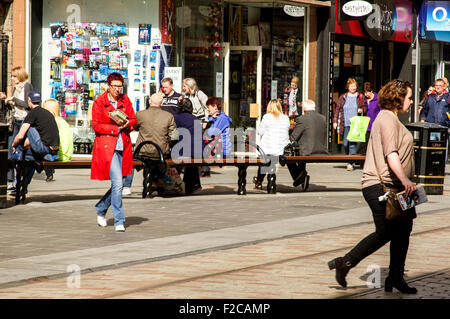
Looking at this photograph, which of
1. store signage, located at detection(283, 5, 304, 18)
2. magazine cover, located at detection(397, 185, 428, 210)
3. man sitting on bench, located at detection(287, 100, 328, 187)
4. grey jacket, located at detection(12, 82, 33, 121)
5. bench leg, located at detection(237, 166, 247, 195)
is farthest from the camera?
store signage, located at detection(283, 5, 304, 18)

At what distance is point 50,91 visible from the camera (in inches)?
768

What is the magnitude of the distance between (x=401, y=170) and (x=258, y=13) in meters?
16.7

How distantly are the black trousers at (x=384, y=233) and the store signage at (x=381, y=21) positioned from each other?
1836 centimetres

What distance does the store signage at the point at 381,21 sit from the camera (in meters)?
24.9

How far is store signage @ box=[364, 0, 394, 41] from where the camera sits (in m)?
24.9

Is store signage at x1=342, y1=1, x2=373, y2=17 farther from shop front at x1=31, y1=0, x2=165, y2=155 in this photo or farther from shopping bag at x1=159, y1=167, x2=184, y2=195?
shopping bag at x1=159, y1=167, x2=184, y2=195

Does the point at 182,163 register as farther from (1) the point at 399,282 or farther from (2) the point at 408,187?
(2) the point at 408,187

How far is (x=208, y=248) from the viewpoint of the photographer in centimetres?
914

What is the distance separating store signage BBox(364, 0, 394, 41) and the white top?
1023cm

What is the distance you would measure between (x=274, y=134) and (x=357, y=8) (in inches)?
375

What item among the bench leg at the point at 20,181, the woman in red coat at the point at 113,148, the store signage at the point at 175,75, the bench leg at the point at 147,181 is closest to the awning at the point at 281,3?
the store signage at the point at 175,75

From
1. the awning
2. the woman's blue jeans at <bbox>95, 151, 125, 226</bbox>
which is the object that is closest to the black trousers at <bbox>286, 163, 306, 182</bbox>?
the woman's blue jeans at <bbox>95, 151, 125, 226</bbox>

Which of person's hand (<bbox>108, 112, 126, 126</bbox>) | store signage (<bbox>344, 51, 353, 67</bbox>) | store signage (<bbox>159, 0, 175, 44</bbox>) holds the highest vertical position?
store signage (<bbox>159, 0, 175, 44</bbox>)

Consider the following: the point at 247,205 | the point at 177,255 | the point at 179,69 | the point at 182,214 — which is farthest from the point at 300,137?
the point at 177,255
